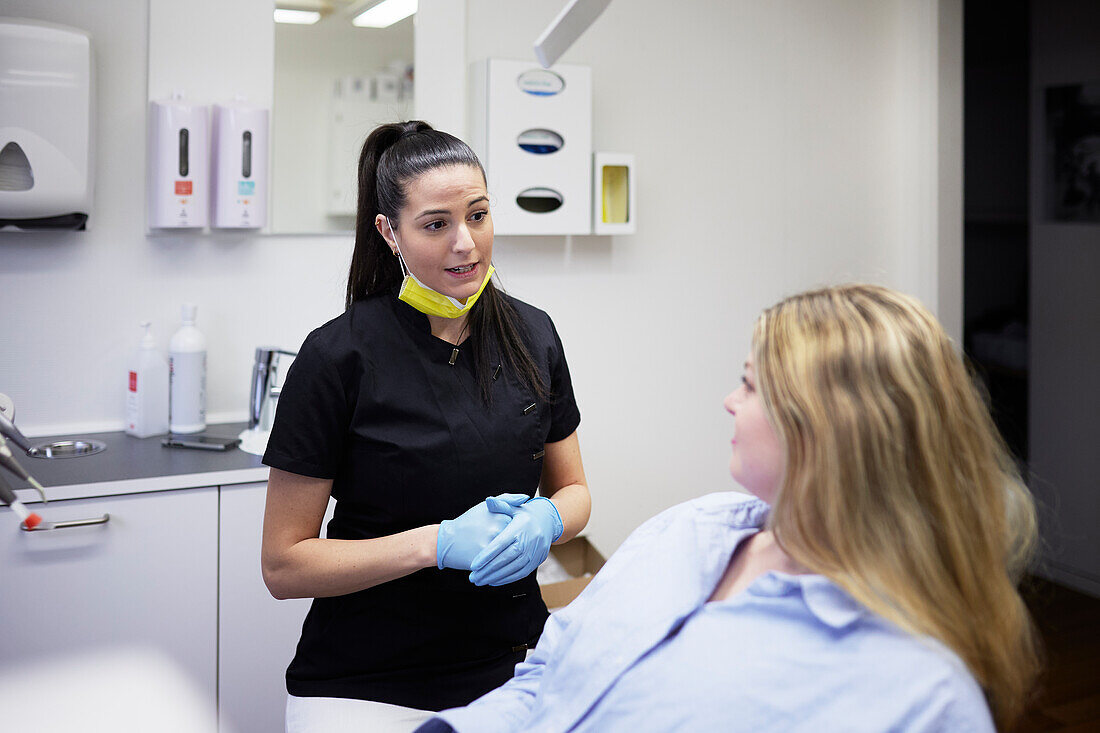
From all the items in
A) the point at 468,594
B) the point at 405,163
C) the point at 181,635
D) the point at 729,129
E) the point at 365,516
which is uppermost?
the point at 729,129

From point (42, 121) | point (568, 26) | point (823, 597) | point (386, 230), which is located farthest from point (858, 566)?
point (42, 121)

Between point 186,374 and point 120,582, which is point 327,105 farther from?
point 120,582

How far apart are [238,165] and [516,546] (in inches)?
53.7

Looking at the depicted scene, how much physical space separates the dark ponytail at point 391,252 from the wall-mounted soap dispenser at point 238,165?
0.83 meters

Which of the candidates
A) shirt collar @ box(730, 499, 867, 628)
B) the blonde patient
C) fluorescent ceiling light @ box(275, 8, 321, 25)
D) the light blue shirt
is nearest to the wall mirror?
fluorescent ceiling light @ box(275, 8, 321, 25)

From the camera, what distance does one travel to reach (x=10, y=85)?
203cm

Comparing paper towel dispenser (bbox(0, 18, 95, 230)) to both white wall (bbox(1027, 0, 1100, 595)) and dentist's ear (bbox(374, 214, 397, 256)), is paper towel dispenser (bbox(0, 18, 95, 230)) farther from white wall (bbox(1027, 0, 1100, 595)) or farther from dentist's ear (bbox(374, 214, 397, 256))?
white wall (bbox(1027, 0, 1100, 595))

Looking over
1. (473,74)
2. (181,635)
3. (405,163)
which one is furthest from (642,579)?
(473,74)

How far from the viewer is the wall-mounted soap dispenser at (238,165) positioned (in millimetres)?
2271

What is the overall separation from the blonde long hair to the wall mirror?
5.74ft

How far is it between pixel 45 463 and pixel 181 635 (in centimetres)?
47

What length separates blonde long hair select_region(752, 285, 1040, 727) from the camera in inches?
36.9

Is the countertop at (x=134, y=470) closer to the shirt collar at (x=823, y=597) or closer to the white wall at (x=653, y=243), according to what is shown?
the white wall at (x=653, y=243)

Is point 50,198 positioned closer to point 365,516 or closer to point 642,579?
point 365,516
